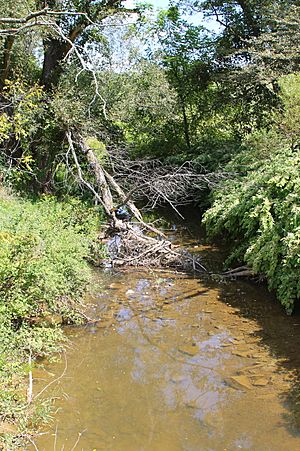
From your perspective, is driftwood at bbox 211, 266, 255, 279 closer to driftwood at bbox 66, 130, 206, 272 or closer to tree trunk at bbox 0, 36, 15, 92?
driftwood at bbox 66, 130, 206, 272

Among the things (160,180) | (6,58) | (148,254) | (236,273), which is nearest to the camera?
(236,273)

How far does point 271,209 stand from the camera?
8500 mm

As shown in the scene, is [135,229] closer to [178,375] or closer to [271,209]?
[271,209]

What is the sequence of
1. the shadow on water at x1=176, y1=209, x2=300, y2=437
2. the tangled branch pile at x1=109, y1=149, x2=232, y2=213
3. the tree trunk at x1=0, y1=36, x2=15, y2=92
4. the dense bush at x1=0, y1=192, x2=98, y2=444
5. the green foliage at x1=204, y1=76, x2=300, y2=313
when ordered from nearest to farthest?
the dense bush at x1=0, y1=192, x2=98, y2=444
the shadow on water at x1=176, y1=209, x2=300, y2=437
the green foliage at x1=204, y1=76, x2=300, y2=313
the tangled branch pile at x1=109, y1=149, x2=232, y2=213
the tree trunk at x1=0, y1=36, x2=15, y2=92

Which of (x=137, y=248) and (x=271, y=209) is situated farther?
(x=137, y=248)

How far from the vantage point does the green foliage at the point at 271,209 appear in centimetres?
727

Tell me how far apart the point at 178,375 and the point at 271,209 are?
3915 millimetres

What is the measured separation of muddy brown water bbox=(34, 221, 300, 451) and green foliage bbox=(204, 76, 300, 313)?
75 cm

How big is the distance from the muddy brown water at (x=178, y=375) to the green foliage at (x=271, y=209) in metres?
0.75

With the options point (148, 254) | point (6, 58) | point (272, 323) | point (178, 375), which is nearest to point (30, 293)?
point (178, 375)

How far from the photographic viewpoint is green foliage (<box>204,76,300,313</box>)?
23.9 feet

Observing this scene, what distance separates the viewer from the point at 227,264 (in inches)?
374

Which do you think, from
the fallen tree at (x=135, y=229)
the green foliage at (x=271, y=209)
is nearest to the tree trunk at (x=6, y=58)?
the fallen tree at (x=135, y=229)

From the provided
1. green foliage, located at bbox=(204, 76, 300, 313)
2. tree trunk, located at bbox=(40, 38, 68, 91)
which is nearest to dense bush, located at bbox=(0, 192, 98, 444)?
green foliage, located at bbox=(204, 76, 300, 313)
